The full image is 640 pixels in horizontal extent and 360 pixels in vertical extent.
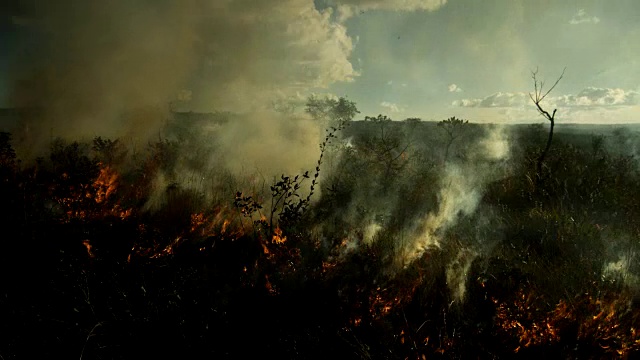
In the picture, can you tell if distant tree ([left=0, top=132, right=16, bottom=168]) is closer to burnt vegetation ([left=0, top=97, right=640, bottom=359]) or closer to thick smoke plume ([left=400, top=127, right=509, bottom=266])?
burnt vegetation ([left=0, top=97, right=640, bottom=359])

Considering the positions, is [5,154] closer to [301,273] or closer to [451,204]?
[301,273]

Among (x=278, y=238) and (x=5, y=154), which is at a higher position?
(x=5, y=154)

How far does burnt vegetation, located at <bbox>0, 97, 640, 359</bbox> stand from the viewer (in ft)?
12.5

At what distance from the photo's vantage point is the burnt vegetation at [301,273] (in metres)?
3.80

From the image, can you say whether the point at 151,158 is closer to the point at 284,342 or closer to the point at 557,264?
the point at 284,342

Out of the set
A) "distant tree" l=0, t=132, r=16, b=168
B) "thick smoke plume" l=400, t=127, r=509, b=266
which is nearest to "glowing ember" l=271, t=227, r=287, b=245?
"thick smoke plume" l=400, t=127, r=509, b=266

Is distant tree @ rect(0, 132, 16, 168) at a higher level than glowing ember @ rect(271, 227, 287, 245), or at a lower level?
higher

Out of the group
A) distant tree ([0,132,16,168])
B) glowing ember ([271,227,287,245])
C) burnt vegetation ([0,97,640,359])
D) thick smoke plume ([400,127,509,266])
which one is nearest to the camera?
burnt vegetation ([0,97,640,359])

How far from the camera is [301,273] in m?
4.97

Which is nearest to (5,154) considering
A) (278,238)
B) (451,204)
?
(278,238)

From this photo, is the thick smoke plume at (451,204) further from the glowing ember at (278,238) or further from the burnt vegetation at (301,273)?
the glowing ember at (278,238)

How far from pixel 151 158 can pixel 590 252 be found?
10134 millimetres

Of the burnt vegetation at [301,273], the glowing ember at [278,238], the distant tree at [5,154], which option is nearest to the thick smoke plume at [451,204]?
the burnt vegetation at [301,273]

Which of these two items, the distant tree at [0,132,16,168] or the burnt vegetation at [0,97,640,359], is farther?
the distant tree at [0,132,16,168]
